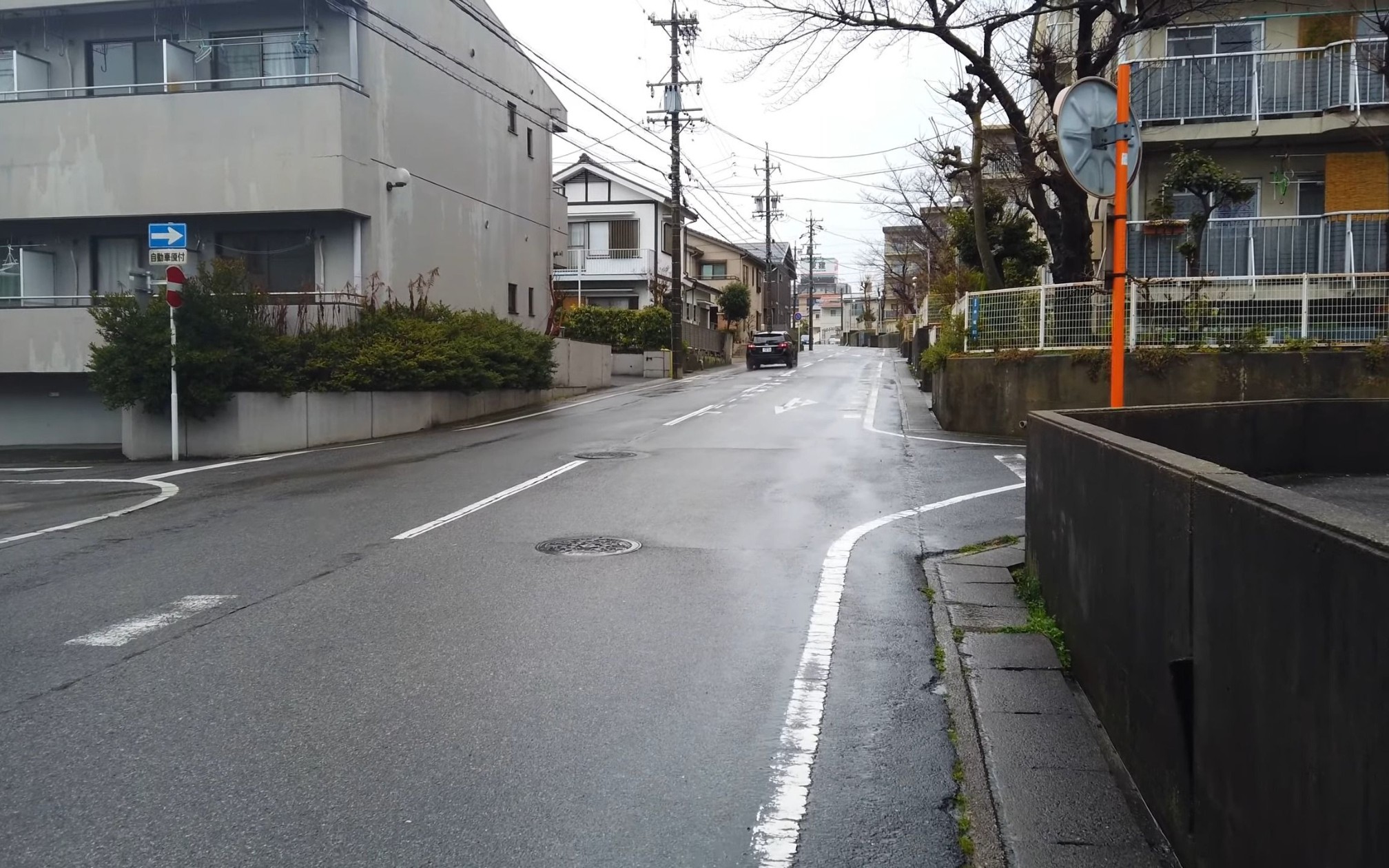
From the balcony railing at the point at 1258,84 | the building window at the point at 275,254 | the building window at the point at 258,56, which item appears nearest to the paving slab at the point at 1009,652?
the balcony railing at the point at 1258,84

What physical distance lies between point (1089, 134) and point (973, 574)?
143 inches

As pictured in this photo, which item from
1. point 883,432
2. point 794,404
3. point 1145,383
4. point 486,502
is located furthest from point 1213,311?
point 486,502

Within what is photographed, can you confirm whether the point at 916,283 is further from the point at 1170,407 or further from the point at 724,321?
the point at 1170,407

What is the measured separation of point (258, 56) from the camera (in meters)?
21.6

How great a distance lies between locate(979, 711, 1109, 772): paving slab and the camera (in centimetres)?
437

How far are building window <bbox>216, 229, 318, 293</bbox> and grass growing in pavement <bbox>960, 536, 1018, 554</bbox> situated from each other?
667 inches

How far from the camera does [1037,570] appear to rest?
6.88 metres

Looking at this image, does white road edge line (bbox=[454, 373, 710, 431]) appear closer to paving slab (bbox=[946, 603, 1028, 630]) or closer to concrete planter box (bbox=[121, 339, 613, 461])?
concrete planter box (bbox=[121, 339, 613, 461])

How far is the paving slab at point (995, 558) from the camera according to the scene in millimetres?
8031

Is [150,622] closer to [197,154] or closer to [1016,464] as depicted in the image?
[1016,464]

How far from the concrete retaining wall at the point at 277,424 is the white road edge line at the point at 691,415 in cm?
476

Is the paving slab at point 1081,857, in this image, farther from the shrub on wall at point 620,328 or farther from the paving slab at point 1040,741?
the shrub on wall at point 620,328

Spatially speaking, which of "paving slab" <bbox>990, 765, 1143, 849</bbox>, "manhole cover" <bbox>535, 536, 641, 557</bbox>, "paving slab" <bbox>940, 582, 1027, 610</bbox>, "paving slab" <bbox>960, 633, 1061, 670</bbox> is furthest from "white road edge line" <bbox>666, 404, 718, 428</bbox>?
"paving slab" <bbox>990, 765, 1143, 849</bbox>

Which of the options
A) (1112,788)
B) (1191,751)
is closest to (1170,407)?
(1112,788)
